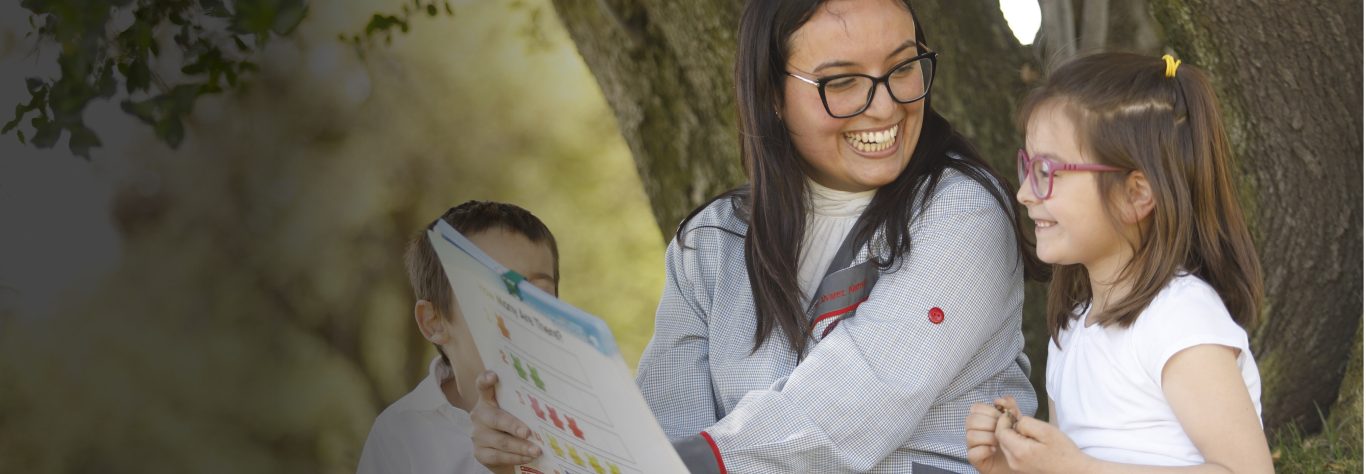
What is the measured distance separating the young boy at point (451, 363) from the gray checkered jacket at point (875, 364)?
0.33 m

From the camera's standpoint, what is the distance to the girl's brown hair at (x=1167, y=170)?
139 centimetres

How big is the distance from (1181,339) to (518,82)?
8.39m

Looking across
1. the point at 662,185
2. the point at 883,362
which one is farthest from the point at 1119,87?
the point at 662,185

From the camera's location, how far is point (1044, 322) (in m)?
2.75

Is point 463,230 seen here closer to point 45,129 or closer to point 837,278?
point 837,278

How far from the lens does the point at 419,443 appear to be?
6.26 ft

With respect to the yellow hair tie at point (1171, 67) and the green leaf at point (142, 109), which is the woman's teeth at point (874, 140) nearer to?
the yellow hair tie at point (1171, 67)

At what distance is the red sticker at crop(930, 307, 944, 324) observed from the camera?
5.01ft

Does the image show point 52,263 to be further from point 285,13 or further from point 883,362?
point 883,362

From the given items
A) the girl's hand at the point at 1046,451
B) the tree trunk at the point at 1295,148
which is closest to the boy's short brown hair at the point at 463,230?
the girl's hand at the point at 1046,451

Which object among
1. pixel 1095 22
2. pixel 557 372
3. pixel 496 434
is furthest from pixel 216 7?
pixel 1095 22

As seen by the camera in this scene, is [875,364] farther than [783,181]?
No

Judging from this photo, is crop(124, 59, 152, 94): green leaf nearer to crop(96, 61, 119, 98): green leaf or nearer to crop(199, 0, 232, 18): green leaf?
crop(96, 61, 119, 98): green leaf

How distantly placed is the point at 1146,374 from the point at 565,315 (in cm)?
83
